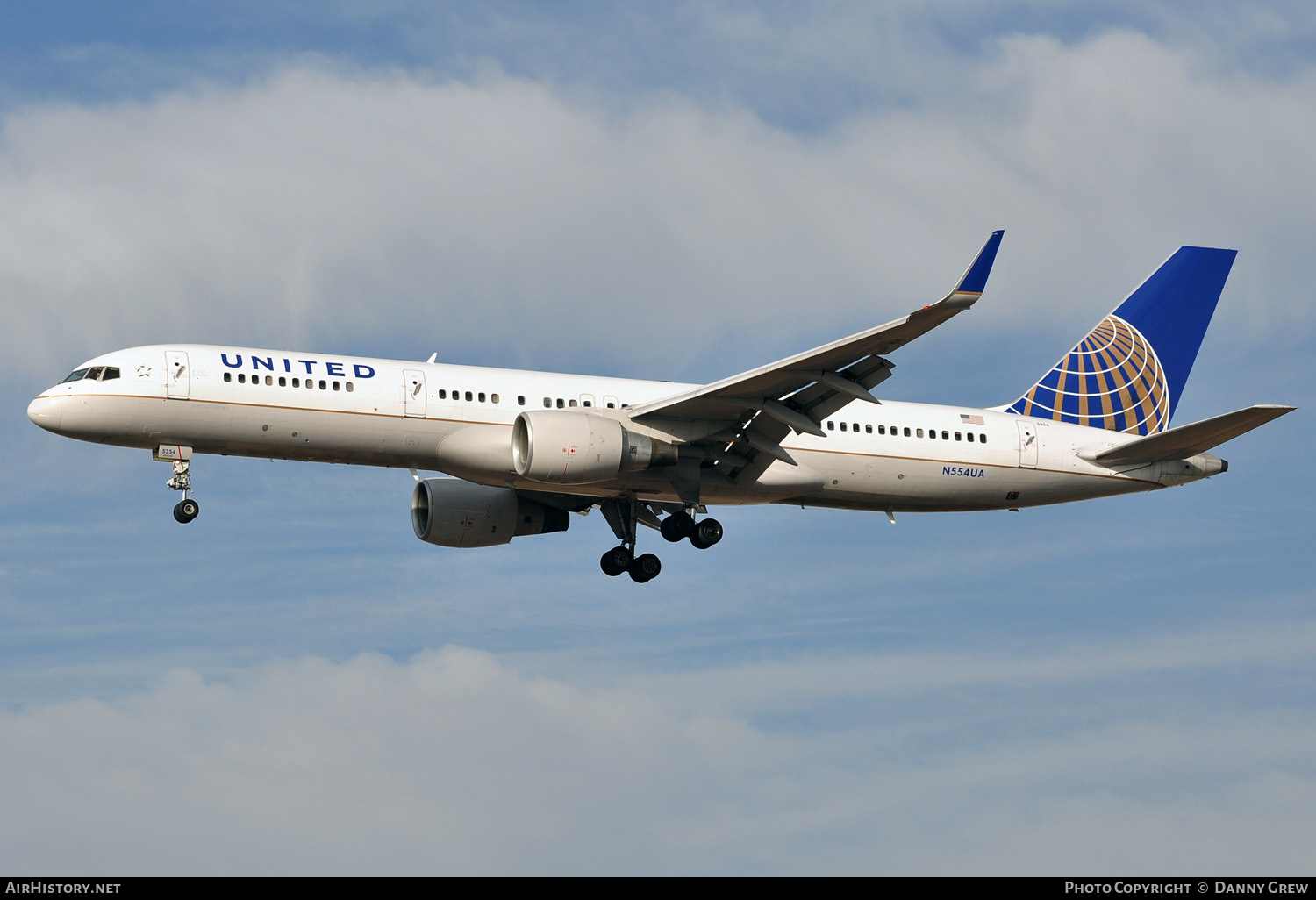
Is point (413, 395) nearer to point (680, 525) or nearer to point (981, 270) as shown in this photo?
point (680, 525)

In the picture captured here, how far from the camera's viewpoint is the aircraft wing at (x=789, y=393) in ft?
102

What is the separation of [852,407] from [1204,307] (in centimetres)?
1321

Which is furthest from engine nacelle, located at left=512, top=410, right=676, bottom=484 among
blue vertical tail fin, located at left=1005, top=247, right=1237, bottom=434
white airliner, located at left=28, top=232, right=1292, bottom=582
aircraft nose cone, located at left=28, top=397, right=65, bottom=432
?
blue vertical tail fin, located at left=1005, top=247, right=1237, bottom=434

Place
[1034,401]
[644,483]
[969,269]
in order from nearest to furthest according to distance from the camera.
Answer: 1. [969,269]
2. [644,483]
3. [1034,401]

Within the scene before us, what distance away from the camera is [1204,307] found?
4462 centimetres

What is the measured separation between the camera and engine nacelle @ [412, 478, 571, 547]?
4044 cm

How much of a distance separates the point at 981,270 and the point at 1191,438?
1216 centimetres

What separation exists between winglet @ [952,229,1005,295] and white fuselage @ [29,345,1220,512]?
913 centimetres

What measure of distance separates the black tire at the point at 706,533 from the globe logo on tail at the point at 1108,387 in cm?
921

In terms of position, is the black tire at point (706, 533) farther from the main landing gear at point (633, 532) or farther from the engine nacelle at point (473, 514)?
the engine nacelle at point (473, 514)

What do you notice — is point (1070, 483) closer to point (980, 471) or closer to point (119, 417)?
point (980, 471)

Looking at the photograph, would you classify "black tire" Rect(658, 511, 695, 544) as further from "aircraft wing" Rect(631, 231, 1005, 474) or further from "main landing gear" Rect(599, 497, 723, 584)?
"aircraft wing" Rect(631, 231, 1005, 474)

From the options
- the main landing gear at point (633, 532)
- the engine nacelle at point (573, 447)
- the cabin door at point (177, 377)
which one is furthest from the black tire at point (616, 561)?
the cabin door at point (177, 377)
